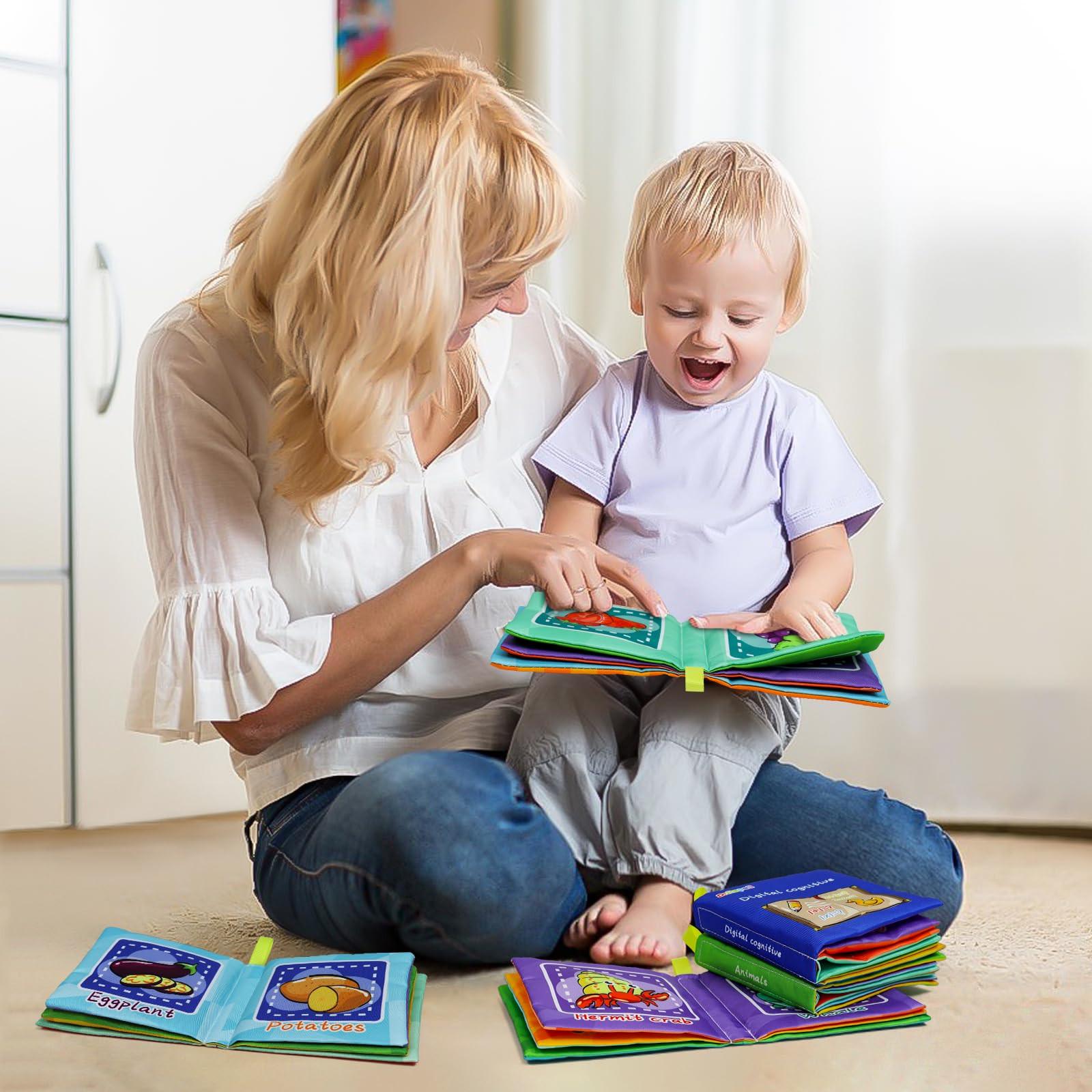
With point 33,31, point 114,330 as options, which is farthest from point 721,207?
point 33,31

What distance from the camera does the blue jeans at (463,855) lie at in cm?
110

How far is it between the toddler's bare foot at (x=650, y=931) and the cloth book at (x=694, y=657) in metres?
0.22

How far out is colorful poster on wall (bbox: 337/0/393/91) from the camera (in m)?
2.52

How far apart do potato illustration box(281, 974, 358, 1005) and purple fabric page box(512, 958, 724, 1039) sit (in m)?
0.14

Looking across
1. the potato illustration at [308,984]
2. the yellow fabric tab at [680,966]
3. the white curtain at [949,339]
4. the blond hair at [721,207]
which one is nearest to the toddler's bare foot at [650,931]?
the yellow fabric tab at [680,966]

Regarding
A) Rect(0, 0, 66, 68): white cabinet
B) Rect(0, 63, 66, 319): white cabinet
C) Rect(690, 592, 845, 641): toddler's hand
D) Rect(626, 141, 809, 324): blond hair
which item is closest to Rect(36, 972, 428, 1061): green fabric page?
Rect(690, 592, 845, 641): toddler's hand

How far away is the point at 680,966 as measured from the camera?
112cm

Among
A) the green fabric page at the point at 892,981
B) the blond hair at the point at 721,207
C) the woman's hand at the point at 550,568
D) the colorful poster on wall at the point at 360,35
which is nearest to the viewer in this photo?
the green fabric page at the point at 892,981

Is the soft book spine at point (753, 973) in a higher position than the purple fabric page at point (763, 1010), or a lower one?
higher

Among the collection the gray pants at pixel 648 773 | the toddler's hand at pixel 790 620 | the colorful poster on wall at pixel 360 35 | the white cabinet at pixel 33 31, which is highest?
the colorful poster on wall at pixel 360 35

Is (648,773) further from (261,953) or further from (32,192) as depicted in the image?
(32,192)

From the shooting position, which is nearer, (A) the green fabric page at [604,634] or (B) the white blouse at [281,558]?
(A) the green fabric page at [604,634]

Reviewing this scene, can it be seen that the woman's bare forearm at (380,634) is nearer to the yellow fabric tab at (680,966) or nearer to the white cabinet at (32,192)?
the yellow fabric tab at (680,966)

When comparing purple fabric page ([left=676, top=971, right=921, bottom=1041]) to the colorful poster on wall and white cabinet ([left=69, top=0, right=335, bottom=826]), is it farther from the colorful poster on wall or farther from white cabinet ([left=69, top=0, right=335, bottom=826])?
the colorful poster on wall
